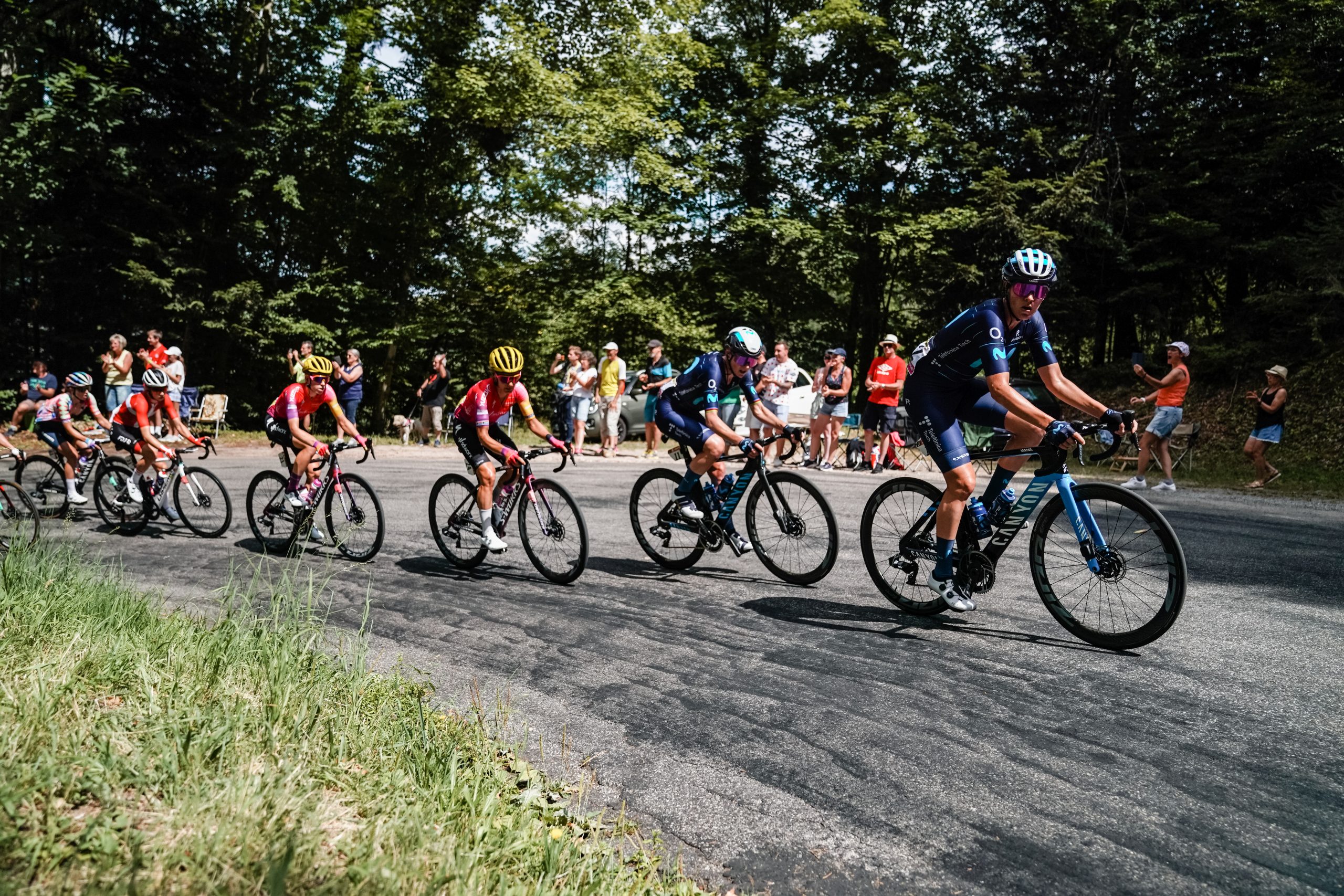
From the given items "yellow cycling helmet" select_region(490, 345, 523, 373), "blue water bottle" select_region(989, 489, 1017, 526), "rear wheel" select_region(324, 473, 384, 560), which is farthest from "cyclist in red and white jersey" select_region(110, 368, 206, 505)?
"blue water bottle" select_region(989, 489, 1017, 526)

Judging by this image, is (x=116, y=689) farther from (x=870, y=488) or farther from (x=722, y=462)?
(x=870, y=488)

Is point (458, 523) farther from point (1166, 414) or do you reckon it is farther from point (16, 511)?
point (1166, 414)

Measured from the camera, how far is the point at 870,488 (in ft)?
44.4

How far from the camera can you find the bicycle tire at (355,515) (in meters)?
8.58

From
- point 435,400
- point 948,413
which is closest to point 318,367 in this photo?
point 948,413

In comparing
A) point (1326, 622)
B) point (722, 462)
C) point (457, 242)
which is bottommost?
point (1326, 622)

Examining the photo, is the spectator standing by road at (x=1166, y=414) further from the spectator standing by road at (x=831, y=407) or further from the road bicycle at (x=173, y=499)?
the road bicycle at (x=173, y=499)

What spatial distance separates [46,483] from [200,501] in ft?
8.69

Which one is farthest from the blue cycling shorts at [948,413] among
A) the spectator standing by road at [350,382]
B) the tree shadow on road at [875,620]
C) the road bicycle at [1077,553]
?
the spectator standing by road at [350,382]

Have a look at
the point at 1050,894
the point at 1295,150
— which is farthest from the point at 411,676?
the point at 1295,150

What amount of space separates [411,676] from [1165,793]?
3.69 metres

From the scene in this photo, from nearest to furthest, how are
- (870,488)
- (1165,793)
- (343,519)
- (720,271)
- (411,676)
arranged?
1. (1165,793)
2. (411,676)
3. (343,519)
4. (870,488)
5. (720,271)

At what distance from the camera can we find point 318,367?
8.77 metres

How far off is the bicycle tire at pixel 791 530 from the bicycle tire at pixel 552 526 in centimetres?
146
